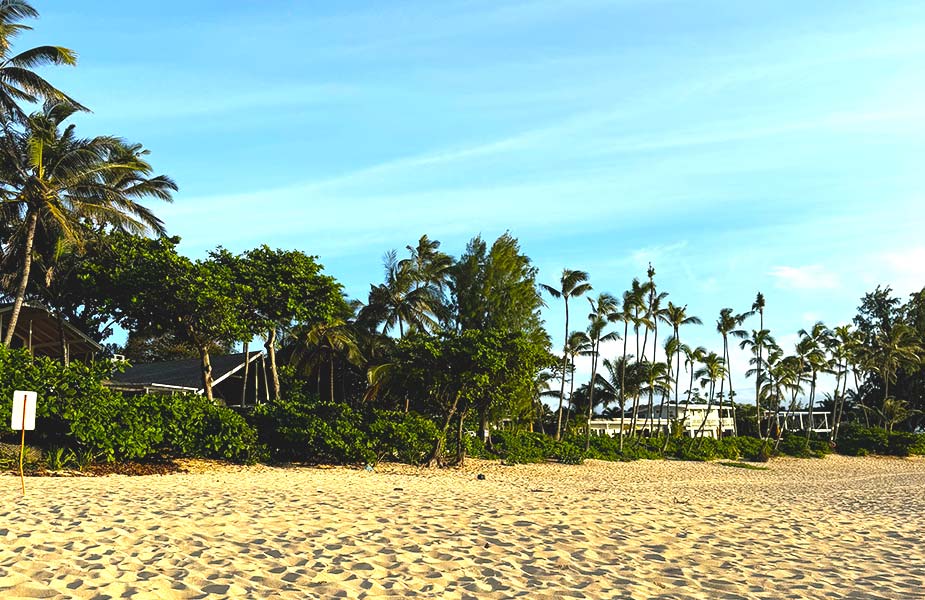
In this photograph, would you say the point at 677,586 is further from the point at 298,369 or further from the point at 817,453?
the point at 817,453

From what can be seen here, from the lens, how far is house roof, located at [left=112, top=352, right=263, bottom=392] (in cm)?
3250

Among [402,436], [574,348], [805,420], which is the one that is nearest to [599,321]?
[574,348]

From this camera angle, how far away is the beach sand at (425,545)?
6.59 meters

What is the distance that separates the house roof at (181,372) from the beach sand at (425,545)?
19082 millimetres

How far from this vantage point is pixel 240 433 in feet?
65.2

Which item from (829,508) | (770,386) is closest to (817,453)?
(770,386)

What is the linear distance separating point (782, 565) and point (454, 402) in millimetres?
15507

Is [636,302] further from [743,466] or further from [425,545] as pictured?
[425,545]

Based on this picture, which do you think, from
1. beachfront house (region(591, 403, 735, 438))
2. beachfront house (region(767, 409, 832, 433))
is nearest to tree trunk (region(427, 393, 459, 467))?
beachfront house (region(591, 403, 735, 438))

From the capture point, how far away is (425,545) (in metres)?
8.18

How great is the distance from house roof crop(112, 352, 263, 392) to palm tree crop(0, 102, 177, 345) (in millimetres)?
8507

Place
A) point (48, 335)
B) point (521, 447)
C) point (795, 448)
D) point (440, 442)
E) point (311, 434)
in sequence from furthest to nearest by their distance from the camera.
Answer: point (795, 448), point (48, 335), point (521, 447), point (440, 442), point (311, 434)

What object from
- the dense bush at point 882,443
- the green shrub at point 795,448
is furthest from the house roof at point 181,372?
the dense bush at point 882,443

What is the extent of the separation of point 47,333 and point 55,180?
9.54 meters
